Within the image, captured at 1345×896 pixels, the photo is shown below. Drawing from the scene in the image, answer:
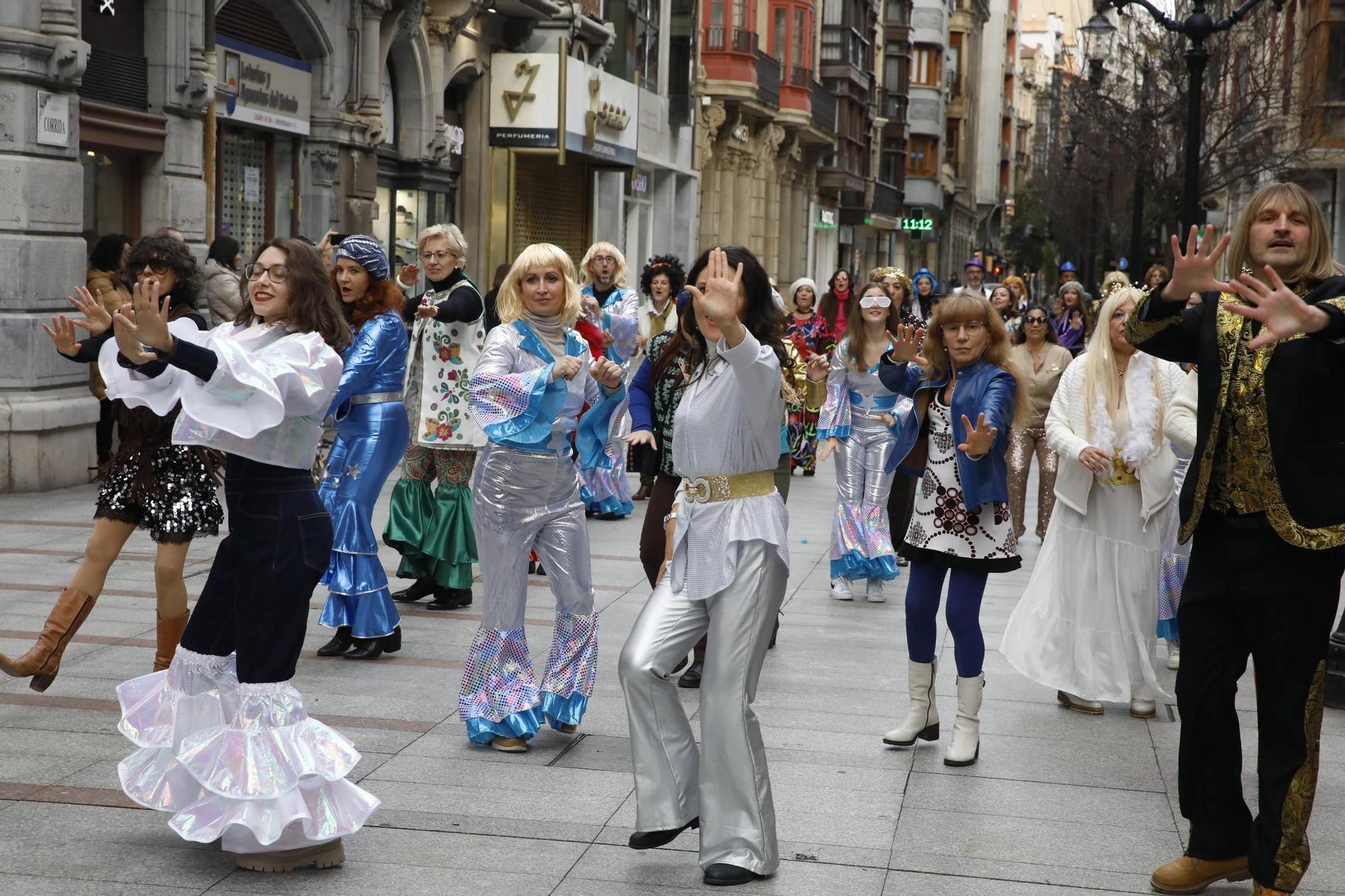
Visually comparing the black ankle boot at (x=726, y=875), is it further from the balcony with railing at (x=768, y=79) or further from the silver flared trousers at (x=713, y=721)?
the balcony with railing at (x=768, y=79)

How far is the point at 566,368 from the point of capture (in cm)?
642

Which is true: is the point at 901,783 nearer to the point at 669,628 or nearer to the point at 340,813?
the point at 669,628

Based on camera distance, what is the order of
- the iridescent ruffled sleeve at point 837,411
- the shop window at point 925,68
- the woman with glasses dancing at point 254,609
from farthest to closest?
the shop window at point 925,68
the iridescent ruffled sleeve at point 837,411
the woman with glasses dancing at point 254,609

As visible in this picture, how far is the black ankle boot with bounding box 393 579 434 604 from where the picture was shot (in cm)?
938

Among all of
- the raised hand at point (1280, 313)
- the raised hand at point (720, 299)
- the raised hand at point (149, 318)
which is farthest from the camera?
the raised hand at point (720, 299)

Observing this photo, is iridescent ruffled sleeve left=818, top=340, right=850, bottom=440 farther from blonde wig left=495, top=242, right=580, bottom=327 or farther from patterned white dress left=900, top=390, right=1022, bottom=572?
blonde wig left=495, top=242, right=580, bottom=327

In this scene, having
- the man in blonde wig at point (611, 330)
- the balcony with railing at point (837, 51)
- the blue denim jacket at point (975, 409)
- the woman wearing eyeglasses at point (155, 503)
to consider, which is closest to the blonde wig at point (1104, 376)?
the blue denim jacket at point (975, 409)

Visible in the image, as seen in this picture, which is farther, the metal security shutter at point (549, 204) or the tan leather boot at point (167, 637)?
the metal security shutter at point (549, 204)

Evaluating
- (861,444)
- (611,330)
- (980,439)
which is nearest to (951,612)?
(980,439)

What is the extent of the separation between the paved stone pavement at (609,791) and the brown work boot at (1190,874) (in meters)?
0.10

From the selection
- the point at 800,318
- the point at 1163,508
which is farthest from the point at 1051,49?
the point at 1163,508

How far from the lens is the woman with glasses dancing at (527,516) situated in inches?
251

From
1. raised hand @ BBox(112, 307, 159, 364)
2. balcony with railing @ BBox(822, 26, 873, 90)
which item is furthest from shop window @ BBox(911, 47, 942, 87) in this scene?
raised hand @ BBox(112, 307, 159, 364)

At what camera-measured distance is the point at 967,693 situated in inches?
253
